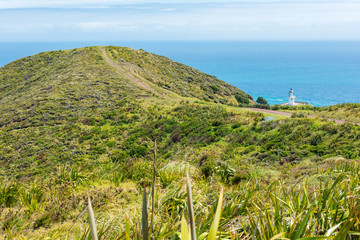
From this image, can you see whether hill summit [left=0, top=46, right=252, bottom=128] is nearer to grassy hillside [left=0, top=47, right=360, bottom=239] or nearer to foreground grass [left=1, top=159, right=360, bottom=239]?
grassy hillside [left=0, top=47, right=360, bottom=239]

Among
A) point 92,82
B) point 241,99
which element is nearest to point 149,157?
point 92,82

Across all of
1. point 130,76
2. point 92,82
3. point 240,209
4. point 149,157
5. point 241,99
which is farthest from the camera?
point 241,99

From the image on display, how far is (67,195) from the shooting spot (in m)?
6.06

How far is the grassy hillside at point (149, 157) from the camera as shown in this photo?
339 centimetres

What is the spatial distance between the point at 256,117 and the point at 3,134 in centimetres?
2581

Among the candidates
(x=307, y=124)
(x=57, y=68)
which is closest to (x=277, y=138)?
(x=307, y=124)

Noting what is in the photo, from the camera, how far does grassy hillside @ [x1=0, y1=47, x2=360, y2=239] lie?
3386mm

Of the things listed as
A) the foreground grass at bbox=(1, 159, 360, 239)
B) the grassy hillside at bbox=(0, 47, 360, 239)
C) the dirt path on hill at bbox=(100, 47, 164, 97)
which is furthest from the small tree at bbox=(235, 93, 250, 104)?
the foreground grass at bbox=(1, 159, 360, 239)

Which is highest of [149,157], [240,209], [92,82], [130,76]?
[130,76]

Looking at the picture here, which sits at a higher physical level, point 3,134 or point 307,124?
point 307,124

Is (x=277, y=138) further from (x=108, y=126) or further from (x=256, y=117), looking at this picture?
(x=108, y=126)

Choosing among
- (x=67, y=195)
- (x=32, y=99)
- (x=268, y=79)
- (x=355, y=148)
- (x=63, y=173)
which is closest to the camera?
(x=67, y=195)

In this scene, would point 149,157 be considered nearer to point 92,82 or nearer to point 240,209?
point 240,209

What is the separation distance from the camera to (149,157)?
66.6 feet
